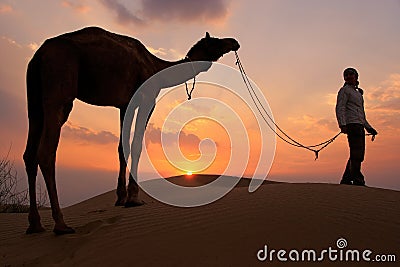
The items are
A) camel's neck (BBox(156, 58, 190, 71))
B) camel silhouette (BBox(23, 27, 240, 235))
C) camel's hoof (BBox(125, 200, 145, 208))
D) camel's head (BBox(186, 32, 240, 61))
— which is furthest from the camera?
camel's head (BBox(186, 32, 240, 61))

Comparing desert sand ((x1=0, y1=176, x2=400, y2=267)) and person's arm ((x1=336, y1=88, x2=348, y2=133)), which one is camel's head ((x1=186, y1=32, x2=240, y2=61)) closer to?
person's arm ((x1=336, y1=88, x2=348, y2=133))

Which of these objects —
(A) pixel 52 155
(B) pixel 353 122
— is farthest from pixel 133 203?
(B) pixel 353 122

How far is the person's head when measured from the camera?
9.14 meters

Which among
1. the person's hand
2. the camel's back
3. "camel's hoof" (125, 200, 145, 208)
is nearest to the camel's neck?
the camel's back

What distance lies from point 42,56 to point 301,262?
15.1 feet

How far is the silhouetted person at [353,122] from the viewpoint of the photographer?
8859 millimetres

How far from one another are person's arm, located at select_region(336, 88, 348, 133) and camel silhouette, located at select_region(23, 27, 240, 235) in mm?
3888

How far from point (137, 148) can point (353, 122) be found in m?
4.61

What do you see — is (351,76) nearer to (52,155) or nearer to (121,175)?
(121,175)

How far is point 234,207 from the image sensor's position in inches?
233

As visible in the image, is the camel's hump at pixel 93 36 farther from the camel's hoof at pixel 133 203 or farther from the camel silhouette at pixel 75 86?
the camel's hoof at pixel 133 203

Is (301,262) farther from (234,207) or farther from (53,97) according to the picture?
(53,97)

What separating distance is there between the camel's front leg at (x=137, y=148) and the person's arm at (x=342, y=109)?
13.0 ft

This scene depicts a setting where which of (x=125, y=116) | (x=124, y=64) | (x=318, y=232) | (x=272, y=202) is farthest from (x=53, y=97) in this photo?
(x=318, y=232)
